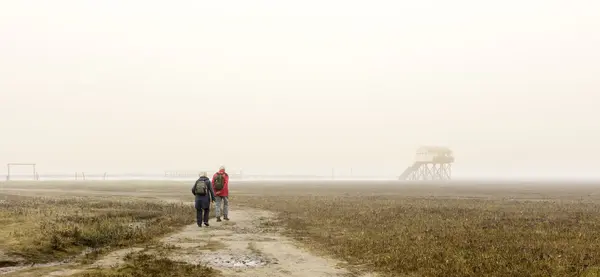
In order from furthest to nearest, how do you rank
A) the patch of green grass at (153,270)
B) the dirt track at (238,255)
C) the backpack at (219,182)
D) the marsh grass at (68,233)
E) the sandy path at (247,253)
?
1. the backpack at (219,182)
2. the marsh grass at (68,233)
3. the sandy path at (247,253)
4. the dirt track at (238,255)
5. the patch of green grass at (153,270)

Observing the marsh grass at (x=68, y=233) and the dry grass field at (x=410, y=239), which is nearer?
the dry grass field at (x=410, y=239)

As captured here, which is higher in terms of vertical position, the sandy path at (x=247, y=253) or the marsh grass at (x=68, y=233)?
the marsh grass at (x=68, y=233)

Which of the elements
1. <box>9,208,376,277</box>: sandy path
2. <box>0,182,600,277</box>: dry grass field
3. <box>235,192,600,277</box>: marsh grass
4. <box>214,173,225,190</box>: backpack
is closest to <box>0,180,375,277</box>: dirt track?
<box>9,208,376,277</box>: sandy path

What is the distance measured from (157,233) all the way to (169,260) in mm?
5432

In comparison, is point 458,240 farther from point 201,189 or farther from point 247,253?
point 201,189

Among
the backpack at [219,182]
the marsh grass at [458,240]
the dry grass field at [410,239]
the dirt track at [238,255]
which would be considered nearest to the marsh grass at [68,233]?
the dry grass field at [410,239]

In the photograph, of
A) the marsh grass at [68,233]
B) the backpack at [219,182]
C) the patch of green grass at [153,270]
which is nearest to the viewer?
the patch of green grass at [153,270]

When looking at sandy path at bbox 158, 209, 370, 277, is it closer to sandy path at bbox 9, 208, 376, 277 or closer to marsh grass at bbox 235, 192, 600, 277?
sandy path at bbox 9, 208, 376, 277

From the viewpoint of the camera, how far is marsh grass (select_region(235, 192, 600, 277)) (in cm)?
1055

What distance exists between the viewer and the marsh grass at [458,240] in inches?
416

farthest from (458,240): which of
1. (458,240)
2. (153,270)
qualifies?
(153,270)

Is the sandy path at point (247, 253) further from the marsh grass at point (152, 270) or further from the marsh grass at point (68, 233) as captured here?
the marsh grass at point (68, 233)

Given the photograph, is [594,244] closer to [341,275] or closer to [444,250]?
[444,250]

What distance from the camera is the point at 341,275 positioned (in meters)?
10.1
